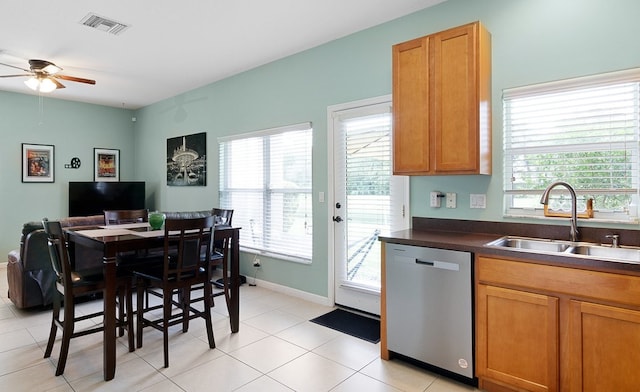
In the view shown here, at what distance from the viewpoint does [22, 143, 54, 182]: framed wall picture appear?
5922 millimetres

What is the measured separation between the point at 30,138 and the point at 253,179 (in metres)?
4.20

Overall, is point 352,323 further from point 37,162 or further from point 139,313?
point 37,162

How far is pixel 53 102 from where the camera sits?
621 centimetres

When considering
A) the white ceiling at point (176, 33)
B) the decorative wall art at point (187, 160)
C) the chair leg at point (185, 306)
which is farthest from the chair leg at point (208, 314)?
the decorative wall art at point (187, 160)

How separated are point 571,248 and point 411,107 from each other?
56.1 inches

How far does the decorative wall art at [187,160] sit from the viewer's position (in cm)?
553

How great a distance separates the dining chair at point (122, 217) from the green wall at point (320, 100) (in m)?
1.42

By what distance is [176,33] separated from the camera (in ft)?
11.8

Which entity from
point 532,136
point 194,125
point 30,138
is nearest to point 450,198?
point 532,136

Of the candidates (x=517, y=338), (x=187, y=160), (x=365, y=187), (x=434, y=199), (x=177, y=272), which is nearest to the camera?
(x=517, y=338)

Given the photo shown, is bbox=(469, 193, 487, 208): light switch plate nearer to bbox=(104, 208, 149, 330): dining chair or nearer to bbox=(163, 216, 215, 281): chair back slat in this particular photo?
bbox=(163, 216, 215, 281): chair back slat

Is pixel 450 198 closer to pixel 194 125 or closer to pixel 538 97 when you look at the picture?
pixel 538 97

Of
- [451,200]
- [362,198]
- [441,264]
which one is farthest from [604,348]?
[362,198]

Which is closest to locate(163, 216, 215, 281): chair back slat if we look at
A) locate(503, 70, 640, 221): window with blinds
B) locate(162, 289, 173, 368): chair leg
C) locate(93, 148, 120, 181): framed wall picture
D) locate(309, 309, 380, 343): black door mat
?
locate(162, 289, 173, 368): chair leg
